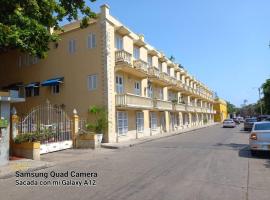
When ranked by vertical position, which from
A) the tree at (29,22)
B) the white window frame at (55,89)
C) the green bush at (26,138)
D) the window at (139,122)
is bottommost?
the green bush at (26,138)

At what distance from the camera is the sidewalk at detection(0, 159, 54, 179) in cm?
1067

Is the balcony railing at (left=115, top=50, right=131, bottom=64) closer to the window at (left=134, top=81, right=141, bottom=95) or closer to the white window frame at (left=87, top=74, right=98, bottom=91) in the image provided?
the white window frame at (left=87, top=74, right=98, bottom=91)

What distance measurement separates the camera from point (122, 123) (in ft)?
79.8

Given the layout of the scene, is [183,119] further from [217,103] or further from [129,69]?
[217,103]

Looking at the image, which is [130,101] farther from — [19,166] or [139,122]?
[19,166]

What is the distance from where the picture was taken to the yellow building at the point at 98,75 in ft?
73.6

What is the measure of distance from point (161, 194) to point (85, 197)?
6.40 ft

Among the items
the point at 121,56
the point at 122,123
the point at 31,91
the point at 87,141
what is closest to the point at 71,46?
the point at 121,56

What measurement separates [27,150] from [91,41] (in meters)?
11.5

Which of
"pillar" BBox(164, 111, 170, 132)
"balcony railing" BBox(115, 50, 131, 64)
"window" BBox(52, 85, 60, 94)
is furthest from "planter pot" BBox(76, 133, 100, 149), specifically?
"pillar" BBox(164, 111, 170, 132)

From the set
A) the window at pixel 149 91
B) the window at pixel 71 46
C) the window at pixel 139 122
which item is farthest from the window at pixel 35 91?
the window at pixel 149 91

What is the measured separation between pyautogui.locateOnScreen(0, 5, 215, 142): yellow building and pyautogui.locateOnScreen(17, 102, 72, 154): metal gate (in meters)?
3.77

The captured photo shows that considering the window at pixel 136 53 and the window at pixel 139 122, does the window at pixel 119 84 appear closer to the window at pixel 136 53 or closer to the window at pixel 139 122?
the window at pixel 139 122

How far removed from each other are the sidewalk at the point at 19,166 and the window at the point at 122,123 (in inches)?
424
